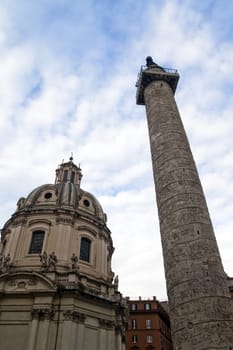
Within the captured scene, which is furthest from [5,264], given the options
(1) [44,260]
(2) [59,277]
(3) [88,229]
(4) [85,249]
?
(3) [88,229]

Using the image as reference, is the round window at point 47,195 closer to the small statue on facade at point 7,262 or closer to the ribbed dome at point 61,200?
the ribbed dome at point 61,200

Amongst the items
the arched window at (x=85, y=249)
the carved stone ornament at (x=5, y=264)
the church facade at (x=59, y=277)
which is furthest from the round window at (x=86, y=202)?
the carved stone ornament at (x=5, y=264)

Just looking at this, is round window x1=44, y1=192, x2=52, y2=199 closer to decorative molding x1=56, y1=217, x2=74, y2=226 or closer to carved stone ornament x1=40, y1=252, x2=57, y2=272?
decorative molding x1=56, y1=217, x2=74, y2=226

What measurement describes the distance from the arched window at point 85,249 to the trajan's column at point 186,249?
457 inches

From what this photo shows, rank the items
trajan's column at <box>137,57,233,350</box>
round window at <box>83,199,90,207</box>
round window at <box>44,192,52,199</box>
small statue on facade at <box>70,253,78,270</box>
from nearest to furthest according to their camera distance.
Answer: trajan's column at <box>137,57,233,350</box>
small statue on facade at <box>70,253,78,270</box>
round window at <box>44,192,52,199</box>
round window at <box>83,199,90,207</box>

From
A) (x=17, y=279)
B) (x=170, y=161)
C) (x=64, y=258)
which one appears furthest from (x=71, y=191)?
(x=170, y=161)

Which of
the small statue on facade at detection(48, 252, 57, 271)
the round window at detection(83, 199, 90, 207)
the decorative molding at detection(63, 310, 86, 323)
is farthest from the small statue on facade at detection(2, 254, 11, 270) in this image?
the round window at detection(83, 199, 90, 207)

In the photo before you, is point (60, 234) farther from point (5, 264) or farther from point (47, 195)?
point (47, 195)

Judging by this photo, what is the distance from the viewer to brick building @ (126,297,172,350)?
119 ft

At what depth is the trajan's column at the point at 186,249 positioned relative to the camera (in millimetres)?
8633

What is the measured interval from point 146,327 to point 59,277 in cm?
2299

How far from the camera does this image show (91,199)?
27.2m

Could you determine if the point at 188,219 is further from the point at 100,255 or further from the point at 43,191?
the point at 43,191

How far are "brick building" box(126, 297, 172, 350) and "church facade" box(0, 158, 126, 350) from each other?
54.3 ft
